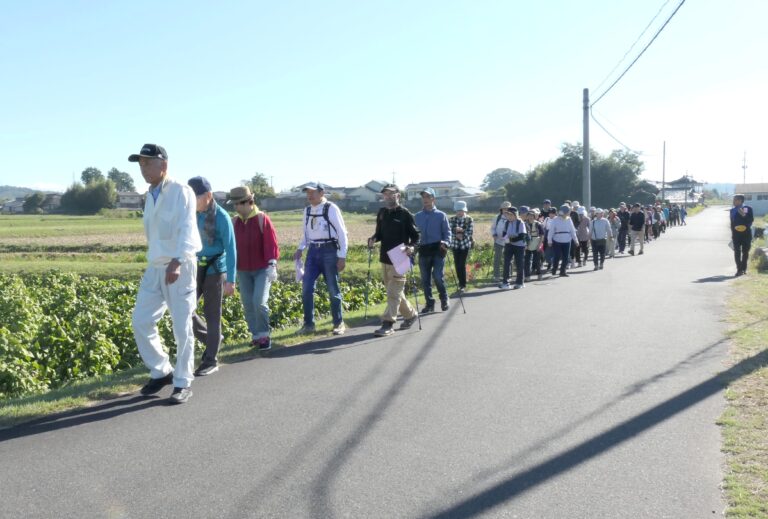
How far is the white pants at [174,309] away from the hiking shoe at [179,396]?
0.04m

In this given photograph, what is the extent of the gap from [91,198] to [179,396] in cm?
10839

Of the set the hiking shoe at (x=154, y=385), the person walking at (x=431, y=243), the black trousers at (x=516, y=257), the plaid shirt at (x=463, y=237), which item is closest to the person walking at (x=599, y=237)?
the black trousers at (x=516, y=257)

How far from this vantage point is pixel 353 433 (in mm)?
4777

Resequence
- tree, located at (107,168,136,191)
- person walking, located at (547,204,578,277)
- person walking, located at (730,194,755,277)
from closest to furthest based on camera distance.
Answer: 1. person walking, located at (730,194,755,277)
2. person walking, located at (547,204,578,277)
3. tree, located at (107,168,136,191)

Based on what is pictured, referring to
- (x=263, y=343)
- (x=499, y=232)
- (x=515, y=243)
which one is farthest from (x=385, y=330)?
(x=499, y=232)

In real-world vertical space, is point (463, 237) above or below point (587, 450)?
above

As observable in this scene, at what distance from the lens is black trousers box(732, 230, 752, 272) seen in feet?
49.9

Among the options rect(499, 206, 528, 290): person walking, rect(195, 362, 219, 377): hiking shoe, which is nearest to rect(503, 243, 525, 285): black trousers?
rect(499, 206, 528, 290): person walking

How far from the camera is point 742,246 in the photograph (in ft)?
50.3

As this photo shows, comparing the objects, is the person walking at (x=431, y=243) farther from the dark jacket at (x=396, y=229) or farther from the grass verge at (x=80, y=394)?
the grass verge at (x=80, y=394)

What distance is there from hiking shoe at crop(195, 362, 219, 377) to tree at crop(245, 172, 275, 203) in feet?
371

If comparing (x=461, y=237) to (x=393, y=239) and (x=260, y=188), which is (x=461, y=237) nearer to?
(x=393, y=239)

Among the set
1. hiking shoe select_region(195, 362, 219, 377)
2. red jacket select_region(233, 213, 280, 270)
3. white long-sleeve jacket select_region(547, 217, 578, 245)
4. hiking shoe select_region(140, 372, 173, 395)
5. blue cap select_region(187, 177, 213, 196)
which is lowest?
hiking shoe select_region(195, 362, 219, 377)

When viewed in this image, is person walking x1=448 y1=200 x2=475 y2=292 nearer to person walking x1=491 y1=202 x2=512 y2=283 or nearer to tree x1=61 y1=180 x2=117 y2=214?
person walking x1=491 y1=202 x2=512 y2=283
